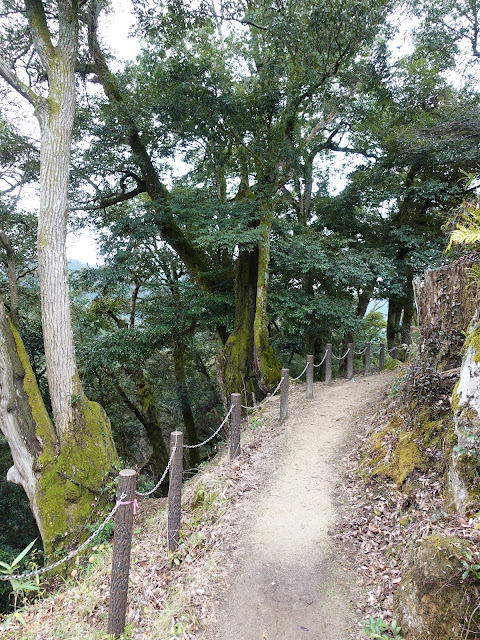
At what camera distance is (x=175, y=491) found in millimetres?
4176

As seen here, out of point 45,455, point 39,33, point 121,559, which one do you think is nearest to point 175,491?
point 121,559

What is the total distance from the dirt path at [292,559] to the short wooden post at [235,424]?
0.64 meters

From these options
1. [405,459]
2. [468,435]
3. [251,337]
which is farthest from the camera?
[251,337]

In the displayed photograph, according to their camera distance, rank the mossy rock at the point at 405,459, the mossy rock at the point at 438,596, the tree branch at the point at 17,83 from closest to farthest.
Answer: the mossy rock at the point at 438,596
the mossy rock at the point at 405,459
the tree branch at the point at 17,83

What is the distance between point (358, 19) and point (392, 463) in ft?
31.2

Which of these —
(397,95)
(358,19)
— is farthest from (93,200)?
(397,95)

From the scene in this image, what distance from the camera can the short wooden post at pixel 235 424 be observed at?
18.5 ft

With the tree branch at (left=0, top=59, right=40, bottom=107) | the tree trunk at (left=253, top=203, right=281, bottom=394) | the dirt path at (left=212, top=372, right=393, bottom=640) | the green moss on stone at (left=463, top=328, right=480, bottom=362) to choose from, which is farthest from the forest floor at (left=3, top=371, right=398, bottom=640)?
the tree branch at (left=0, top=59, right=40, bottom=107)

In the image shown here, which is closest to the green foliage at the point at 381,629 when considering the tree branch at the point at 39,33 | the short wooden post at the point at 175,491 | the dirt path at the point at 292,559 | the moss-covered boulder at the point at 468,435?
the dirt path at the point at 292,559

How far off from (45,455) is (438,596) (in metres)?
6.61

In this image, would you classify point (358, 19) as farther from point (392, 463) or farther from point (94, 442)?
point (94, 442)

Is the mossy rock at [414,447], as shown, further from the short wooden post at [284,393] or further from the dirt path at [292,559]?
the short wooden post at [284,393]

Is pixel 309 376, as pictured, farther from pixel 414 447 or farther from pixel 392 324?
pixel 392 324

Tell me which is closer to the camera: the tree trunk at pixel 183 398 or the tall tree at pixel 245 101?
the tall tree at pixel 245 101
